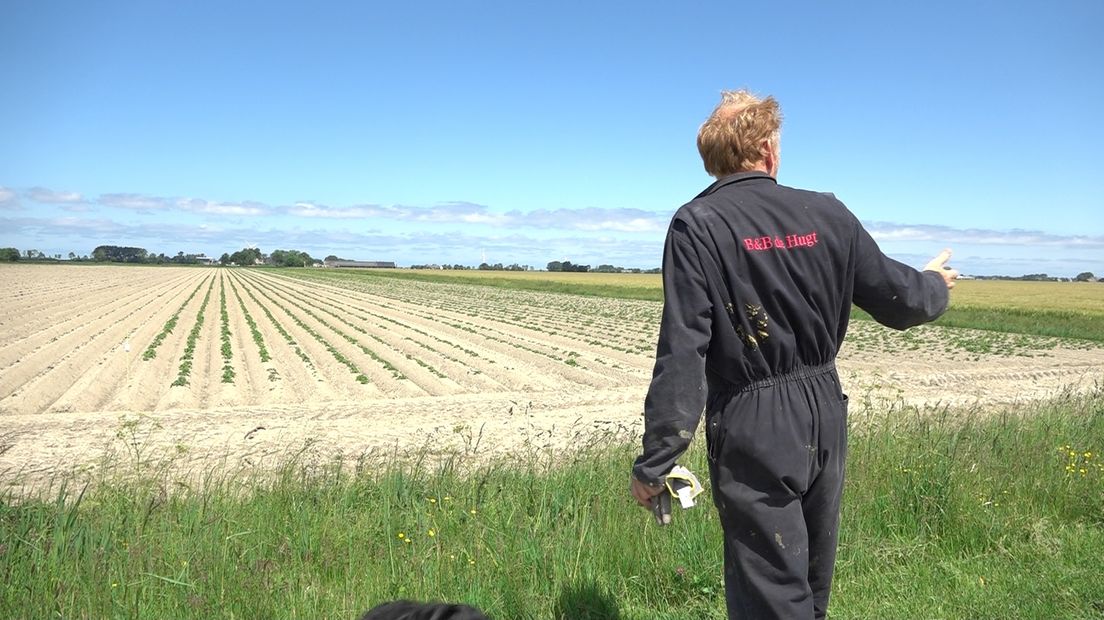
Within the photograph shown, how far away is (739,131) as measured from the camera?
2479 mm

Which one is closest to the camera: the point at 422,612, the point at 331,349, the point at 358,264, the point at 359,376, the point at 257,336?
the point at 422,612

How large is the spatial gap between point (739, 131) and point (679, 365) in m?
0.81

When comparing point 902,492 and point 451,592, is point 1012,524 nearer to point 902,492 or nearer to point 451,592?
point 902,492

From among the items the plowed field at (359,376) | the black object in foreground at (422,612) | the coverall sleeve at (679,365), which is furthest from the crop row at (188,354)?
the black object in foreground at (422,612)

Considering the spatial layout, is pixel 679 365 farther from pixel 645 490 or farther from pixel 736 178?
pixel 736 178

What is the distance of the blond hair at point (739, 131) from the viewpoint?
8.07 ft

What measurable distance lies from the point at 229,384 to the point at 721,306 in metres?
15.7

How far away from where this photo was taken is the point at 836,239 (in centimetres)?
250

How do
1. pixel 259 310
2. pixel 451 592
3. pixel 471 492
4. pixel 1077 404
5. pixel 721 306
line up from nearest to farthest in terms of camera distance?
1. pixel 721 306
2. pixel 451 592
3. pixel 471 492
4. pixel 1077 404
5. pixel 259 310

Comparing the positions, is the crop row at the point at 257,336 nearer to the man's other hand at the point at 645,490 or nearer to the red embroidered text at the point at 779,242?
the man's other hand at the point at 645,490

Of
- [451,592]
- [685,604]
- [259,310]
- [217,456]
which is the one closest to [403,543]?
[451,592]

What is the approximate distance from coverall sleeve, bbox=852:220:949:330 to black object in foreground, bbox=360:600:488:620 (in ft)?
5.87

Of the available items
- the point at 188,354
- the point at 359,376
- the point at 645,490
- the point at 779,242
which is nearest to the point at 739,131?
the point at 779,242

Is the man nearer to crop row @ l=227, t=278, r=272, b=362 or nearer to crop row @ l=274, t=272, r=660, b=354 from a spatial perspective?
crop row @ l=227, t=278, r=272, b=362
